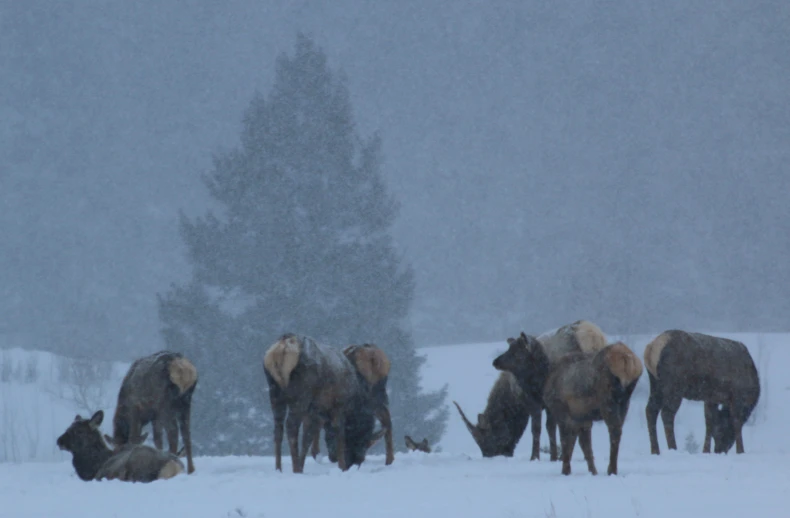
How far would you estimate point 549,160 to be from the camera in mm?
133500

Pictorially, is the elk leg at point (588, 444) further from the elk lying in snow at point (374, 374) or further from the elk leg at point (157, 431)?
the elk leg at point (157, 431)

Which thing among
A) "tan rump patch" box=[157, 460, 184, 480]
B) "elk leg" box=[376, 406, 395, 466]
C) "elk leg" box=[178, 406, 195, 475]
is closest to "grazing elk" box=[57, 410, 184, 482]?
"tan rump patch" box=[157, 460, 184, 480]

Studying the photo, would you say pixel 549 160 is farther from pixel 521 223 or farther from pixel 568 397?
pixel 568 397

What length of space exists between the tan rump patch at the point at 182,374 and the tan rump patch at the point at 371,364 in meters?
2.39

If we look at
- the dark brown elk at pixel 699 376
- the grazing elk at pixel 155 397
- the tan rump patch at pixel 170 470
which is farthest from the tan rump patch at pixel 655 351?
the tan rump patch at pixel 170 470

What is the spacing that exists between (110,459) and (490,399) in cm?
582

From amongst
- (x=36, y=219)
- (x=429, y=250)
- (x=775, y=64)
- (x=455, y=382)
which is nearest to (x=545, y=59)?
(x=775, y=64)

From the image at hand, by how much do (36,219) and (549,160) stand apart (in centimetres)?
6177

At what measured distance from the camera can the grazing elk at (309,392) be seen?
1238 cm

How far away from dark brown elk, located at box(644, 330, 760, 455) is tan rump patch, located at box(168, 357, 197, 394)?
6.24 m

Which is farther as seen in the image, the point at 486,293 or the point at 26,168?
the point at 26,168

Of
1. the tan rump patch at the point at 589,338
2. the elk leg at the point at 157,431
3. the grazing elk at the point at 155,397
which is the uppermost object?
the tan rump patch at the point at 589,338

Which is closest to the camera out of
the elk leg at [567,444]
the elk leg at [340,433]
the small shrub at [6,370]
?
the elk leg at [567,444]

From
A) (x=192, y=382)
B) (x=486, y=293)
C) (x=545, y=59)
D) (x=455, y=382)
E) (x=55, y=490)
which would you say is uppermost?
(x=545, y=59)
